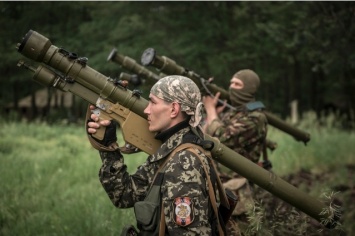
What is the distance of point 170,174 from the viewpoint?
2.49 meters

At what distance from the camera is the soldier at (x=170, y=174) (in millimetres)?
2418

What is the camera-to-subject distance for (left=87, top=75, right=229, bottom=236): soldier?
2418 mm

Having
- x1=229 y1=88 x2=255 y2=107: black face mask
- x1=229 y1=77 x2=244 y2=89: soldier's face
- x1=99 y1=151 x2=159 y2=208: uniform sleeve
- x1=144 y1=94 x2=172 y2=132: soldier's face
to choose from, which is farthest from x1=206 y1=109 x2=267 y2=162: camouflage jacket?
x1=144 y1=94 x2=172 y2=132: soldier's face

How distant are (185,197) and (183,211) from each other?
0.08 meters

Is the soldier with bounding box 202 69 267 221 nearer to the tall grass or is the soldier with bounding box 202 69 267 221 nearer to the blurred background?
the blurred background

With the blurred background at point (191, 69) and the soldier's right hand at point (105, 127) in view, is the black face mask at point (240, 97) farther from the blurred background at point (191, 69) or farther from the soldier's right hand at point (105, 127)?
the soldier's right hand at point (105, 127)

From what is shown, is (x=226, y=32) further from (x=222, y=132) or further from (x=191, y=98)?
(x=191, y=98)

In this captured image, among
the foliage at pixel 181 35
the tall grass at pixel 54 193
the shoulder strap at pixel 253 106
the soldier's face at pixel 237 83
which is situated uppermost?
the foliage at pixel 181 35

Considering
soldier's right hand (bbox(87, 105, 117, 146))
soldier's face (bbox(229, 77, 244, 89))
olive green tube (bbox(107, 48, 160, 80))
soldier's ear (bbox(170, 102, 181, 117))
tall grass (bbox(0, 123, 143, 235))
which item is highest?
soldier's face (bbox(229, 77, 244, 89))

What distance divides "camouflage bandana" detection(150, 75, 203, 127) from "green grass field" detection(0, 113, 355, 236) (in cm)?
163

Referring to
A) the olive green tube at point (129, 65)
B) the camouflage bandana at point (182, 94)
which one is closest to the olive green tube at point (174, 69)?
the olive green tube at point (129, 65)

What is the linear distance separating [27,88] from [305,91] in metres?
23.2

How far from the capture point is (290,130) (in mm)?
5445

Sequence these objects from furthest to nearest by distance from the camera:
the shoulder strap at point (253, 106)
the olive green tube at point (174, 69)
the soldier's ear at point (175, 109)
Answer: the shoulder strap at point (253, 106) < the olive green tube at point (174, 69) < the soldier's ear at point (175, 109)
